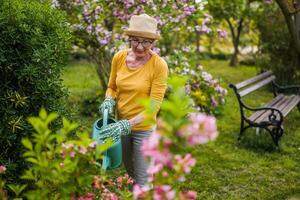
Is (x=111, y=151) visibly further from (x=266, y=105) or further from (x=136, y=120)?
(x=266, y=105)

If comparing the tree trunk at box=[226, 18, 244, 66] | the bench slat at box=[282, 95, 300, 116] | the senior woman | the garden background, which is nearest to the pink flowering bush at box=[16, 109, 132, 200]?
the garden background

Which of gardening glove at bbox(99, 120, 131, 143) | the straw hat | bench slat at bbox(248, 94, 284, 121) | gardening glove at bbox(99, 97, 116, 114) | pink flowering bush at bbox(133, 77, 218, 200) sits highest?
the straw hat

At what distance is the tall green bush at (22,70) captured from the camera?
12.0 ft

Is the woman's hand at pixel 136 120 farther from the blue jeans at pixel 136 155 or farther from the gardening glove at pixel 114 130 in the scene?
the blue jeans at pixel 136 155

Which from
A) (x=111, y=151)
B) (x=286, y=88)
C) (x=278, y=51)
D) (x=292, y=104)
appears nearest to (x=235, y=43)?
(x=278, y=51)

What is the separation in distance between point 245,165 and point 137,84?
2.97 m

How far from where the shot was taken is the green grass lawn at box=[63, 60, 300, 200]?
5.43m

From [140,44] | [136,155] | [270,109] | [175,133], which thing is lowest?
[270,109]

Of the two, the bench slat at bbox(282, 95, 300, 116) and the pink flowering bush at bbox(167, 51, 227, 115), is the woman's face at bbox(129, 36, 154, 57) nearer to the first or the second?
the bench slat at bbox(282, 95, 300, 116)

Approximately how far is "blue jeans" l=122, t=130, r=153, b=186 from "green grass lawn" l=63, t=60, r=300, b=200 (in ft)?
3.12

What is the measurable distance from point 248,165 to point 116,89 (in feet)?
9.13

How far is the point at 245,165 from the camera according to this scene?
20.6 ft

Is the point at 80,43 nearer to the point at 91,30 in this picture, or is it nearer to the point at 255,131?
the point at 91,30

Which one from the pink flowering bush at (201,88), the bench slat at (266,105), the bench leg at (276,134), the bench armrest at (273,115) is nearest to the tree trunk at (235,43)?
the pink flowering bush at (201,88)
